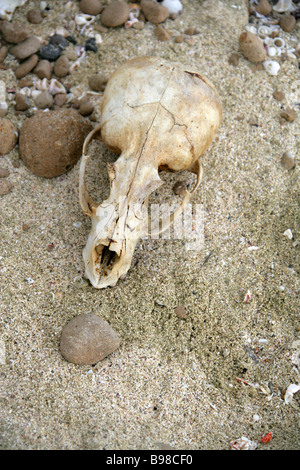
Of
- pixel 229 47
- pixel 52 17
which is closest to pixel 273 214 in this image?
pixel 229 47

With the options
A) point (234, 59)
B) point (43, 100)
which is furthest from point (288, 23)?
point (43, 100)

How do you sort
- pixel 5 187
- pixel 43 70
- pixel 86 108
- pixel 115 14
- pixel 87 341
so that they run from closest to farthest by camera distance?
1. pixel 87 341
2. pixel 5 187
3. pixel 86 108
4. pixel 43 70
5. pixel 115 14

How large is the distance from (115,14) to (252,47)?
0.90m

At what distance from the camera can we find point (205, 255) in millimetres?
2643

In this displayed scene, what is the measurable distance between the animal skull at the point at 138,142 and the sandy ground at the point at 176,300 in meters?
0.28

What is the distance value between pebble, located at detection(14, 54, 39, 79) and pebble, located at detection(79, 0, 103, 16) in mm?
480

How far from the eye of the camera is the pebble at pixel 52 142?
2.71 metres

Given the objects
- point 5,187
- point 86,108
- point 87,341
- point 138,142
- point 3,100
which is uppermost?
point 138,142

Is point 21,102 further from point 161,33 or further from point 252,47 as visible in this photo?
point 252,47

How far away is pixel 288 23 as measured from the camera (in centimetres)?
331

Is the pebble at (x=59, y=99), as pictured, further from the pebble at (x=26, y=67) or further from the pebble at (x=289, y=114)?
the pebble at (x=289, y=114)

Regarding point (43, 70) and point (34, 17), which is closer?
point (43, 70)

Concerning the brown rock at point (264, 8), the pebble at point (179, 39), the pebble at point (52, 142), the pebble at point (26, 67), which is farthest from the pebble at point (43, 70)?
the brown rock at point (264, 8)

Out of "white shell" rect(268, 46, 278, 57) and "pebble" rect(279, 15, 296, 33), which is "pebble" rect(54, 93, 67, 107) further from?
"pebble" rect(279, 15, 296, 33)
